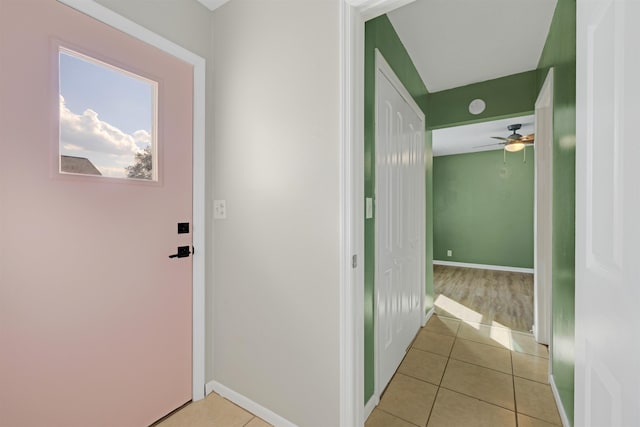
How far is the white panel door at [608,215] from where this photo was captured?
525 mm

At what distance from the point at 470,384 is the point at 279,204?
1.83 m

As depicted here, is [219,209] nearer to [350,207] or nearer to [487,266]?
[350,207]

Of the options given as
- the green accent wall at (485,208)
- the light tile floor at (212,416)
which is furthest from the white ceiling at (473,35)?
the green accent wall at (485,208)

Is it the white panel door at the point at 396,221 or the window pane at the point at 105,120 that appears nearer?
the window pane at the point at 105,120

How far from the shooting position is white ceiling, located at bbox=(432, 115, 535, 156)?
12.8ft

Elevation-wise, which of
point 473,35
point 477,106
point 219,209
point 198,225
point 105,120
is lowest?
point 198,225

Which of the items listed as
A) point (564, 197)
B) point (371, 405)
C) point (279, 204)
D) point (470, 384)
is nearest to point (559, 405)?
point (470, 384)

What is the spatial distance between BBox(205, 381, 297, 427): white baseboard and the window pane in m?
1.37

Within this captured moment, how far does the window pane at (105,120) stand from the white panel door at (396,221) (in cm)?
134

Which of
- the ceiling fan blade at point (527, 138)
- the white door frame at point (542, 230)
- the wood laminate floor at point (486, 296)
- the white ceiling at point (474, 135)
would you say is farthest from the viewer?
the white ceiling at point (474, 135)

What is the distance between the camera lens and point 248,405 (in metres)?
1.58

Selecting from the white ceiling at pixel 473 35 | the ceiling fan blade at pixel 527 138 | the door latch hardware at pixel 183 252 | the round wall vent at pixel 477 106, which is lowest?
the door latch hardware at pixel 183 252

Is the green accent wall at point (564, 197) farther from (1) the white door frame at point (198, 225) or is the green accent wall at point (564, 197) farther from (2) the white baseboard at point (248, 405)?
(1) the white door frame at point (198, 225)

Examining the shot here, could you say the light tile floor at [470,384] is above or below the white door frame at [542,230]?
below
